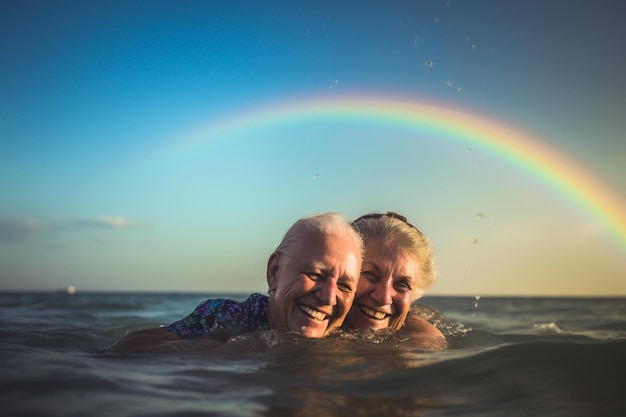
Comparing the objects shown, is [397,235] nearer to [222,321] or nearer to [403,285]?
[403,285]

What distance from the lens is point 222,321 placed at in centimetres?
578

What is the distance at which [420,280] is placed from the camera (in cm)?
649

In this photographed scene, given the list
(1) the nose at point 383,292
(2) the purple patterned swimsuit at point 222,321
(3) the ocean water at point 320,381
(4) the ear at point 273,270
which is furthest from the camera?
(1) the nose at point 383,292

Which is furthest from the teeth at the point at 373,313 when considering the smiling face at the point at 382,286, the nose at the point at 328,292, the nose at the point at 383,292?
the nose at the point at 328,292

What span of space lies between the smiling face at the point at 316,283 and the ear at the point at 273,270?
0.07m

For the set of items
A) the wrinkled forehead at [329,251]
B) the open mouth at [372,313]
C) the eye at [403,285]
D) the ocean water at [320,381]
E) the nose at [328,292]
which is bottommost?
the ocean water at [320,381]

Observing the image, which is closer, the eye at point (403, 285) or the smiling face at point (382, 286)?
the smiling face at point (382, 286)

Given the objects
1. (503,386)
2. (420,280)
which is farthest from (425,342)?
(503,386)

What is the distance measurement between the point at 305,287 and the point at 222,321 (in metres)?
1.10

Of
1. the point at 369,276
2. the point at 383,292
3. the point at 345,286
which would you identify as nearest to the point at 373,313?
the point at 383,292

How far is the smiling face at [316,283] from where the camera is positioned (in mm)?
5160

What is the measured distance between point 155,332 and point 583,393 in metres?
3.52

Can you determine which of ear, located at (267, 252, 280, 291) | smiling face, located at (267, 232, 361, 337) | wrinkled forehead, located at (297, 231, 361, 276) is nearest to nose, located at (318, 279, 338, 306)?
smiling face, located at (267, 232, 361, 337)

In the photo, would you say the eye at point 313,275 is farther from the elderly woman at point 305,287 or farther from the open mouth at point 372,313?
the open mouth at point 372,313
